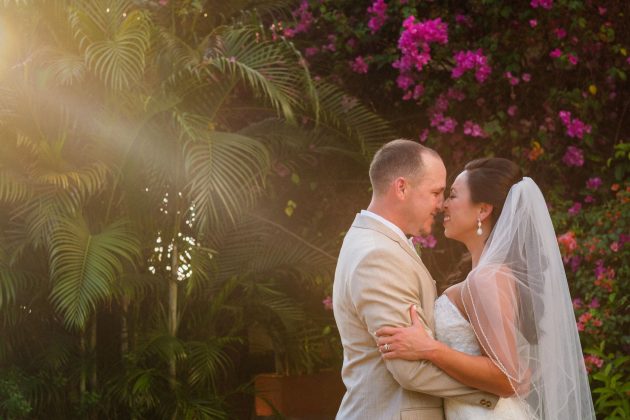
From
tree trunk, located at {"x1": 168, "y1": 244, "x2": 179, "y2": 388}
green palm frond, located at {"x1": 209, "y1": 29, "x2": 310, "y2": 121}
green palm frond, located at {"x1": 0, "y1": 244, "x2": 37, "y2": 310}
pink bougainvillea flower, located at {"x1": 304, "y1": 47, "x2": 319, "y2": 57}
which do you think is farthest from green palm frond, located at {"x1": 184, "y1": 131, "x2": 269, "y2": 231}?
green palm frond, located at {"x1": 0, "y1": 244, "x2": 37, "y2": 310}

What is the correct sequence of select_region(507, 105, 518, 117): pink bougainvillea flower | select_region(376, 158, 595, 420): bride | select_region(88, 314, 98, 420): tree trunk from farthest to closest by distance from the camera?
1. select_region(88, 314, 98, 420): tree trunk
2. select_region(507, 105, 518, 117): pink bougainvillea flower
3. select_region(376, 158, 595, 420): bride

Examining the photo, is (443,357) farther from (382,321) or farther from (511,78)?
(511,78)

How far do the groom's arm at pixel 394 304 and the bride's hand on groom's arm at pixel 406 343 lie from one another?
0.02 meters

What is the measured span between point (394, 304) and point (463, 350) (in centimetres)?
35

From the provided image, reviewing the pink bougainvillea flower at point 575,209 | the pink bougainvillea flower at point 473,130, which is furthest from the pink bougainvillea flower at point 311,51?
the pink bougainvillea flower at point 575,209

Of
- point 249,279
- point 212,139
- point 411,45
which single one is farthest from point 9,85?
point 411,45

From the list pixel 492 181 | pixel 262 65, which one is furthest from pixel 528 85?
pixel 492 181

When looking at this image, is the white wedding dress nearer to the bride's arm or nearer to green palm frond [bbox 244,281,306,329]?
the bride's arm

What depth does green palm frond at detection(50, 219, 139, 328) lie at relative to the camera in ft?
20.9

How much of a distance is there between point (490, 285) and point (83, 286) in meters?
3.79

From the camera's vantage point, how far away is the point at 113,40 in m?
6.80

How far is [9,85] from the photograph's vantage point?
692cm

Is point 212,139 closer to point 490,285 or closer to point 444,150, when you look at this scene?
point 444,150

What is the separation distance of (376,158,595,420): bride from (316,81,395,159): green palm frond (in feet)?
12.2
